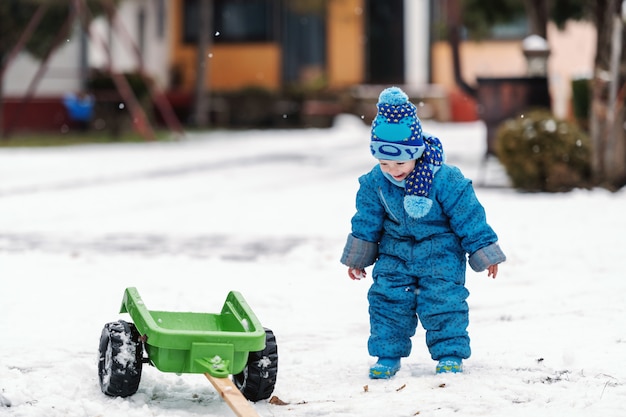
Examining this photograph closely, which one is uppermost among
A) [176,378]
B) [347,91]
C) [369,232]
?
[369,232]

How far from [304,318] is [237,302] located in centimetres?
154

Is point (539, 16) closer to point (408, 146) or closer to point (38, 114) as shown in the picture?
point (38, 114)

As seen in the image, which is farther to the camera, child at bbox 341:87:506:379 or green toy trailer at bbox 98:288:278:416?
child at bbox 341:87:506:379

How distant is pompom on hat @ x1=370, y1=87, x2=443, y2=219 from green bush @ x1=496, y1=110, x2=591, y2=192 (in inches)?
335

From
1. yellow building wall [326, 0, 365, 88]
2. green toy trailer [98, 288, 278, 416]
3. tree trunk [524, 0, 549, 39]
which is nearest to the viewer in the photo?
green toy trailer [98, 288, 278, 416]

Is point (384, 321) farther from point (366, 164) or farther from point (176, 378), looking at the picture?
point (366, 164)

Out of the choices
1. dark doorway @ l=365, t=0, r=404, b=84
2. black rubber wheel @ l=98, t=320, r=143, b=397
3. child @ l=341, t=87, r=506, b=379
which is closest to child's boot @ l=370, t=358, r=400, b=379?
child @ l=341, t=87, r=506, b=379

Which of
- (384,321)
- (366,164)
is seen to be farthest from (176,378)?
(366,164)

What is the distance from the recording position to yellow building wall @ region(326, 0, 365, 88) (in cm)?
3219

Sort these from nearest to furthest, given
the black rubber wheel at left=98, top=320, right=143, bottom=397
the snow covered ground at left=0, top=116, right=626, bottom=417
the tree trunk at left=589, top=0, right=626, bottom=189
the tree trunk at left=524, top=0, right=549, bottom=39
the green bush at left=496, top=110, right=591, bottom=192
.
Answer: the black rubber wheel at left=98, top=320, right=143, bottom=397 → the snow covered ground at left=0, top=116, right=626, bottom=417 → the tree trunk at left=589, top=0, right=626, bottom=189 → the green bush at left=496, top=110, right=591, bottom=192 → the tree trunk at left=524, top=0, right=549, bottom=39

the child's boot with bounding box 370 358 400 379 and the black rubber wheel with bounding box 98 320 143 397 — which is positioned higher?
the black rubber wheel with bounding box 98 320 143 397

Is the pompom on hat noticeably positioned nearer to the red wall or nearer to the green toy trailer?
the green toy trailer

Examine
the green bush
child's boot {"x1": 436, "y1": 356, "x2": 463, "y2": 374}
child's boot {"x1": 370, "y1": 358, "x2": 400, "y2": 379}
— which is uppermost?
child's boot {"x1": 436, "y1": 356, "x2": 463, "y2": 374}

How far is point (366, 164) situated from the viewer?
18.8m
